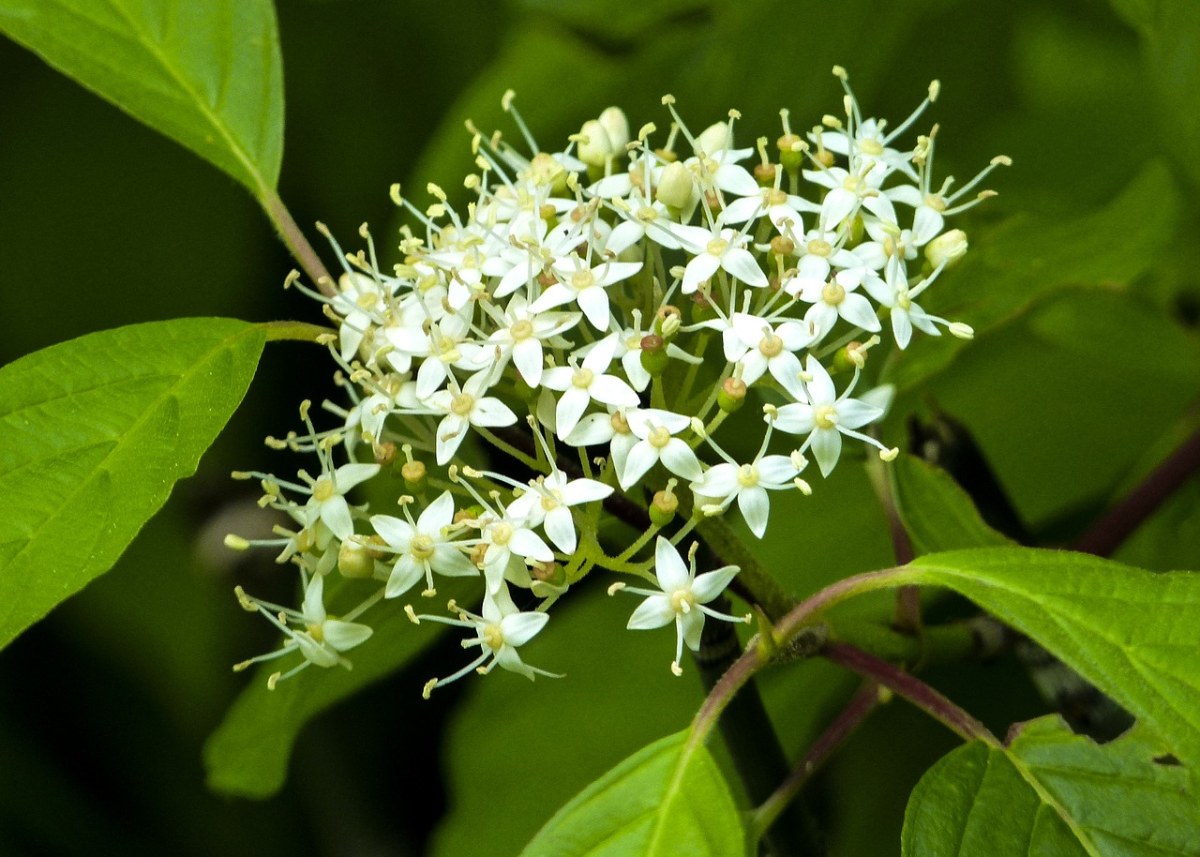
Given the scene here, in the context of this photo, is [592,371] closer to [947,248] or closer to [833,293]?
[833,293]

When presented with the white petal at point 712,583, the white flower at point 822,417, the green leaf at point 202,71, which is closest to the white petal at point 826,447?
the white flower at point 822,417

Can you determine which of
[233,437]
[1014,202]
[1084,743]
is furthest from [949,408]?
[233,437]

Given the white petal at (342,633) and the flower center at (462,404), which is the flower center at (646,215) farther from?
the white petal at (342,633)

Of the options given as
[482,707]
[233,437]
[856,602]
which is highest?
[856,602]

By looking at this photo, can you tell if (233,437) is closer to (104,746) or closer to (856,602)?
(104,746)

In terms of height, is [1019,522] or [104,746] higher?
[1019,522]

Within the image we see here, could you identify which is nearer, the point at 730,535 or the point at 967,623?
the point at 730,535
